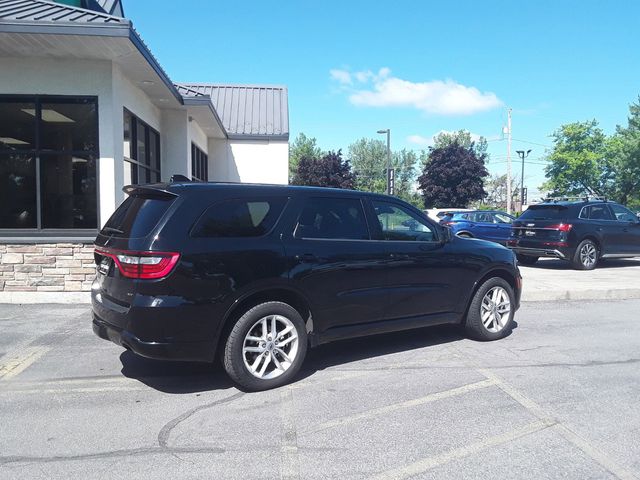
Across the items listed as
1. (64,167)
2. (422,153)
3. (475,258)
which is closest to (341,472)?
(475,258)

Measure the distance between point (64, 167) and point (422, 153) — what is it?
6537 centimetres

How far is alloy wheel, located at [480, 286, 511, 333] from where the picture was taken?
6.21 metres

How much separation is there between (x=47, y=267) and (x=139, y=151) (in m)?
3.69

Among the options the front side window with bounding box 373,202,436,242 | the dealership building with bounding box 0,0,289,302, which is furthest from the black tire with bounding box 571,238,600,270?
the dealership building with bounding box 0,0,289,302

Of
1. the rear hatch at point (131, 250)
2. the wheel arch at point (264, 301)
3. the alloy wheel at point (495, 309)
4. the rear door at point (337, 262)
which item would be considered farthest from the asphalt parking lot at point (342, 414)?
the rear hatch at point (131, 250)

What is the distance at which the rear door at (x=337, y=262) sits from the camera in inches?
185

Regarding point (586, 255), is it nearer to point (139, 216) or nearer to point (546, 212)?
point (546, 212)

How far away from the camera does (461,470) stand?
3162 millimetres

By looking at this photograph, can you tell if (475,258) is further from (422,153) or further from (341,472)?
(422,153)

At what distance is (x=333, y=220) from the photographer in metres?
5.07

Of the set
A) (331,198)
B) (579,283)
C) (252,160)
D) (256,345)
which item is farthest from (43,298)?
(252,160)

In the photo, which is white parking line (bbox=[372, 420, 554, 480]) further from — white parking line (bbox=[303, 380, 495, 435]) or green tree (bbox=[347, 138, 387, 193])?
green tree (bbox=[347, 138, 387, 193])

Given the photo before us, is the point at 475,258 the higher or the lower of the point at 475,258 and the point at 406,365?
the higher

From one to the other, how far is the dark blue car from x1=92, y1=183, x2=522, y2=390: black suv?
13.8 metres
